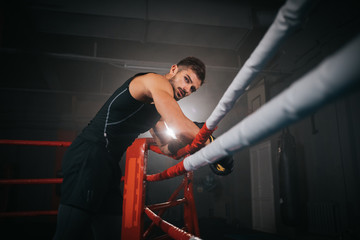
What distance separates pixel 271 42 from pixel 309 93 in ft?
0.75

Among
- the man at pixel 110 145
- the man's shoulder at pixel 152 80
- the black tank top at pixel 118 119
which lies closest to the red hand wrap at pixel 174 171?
the man at pixel 110 145

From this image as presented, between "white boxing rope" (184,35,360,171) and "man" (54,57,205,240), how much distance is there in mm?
609

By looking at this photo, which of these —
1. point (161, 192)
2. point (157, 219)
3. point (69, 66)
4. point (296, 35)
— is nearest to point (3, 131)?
point (69, 66)

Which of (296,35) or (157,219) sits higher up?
(296,35)

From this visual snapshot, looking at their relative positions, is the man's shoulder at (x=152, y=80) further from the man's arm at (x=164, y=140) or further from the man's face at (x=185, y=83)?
the man's arm at (x=164, y=140)

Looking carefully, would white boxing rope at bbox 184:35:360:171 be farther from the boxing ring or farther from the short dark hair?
the short dark hair

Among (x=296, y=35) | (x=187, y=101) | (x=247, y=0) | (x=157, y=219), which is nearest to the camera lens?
(x=157, y=219)

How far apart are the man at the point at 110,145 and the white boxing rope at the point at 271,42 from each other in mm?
390

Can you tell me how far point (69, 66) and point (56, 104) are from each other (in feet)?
6.82

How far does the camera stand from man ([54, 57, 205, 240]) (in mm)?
1018

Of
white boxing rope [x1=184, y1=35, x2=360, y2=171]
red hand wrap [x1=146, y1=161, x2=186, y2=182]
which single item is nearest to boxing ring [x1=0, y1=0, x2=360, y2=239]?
white boxing rope [x1=184, y1=35, x2=360, y2=171]

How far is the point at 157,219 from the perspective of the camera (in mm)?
1450

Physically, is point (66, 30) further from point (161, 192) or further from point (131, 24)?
point (161, 192)

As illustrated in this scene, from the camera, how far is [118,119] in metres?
1.24
